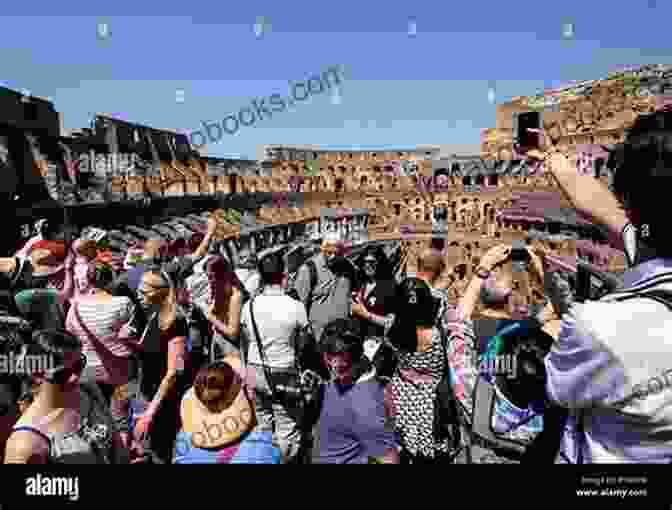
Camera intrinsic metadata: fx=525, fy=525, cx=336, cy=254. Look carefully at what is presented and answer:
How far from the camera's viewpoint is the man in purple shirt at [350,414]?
2.33 m

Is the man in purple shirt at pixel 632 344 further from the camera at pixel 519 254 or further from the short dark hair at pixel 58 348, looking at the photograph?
the short dark hair at pixel 58 348

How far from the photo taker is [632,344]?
1.42 meters

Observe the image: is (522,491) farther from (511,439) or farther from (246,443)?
(246,443)

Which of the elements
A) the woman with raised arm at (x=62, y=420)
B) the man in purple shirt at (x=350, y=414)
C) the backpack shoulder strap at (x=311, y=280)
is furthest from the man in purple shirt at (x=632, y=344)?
the backpack shoulder strap at (x=311, y=280)

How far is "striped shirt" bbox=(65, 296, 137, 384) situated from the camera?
2.97 meters

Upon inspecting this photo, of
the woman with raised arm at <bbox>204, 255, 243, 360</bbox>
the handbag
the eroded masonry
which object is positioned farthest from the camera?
the eroded masonry

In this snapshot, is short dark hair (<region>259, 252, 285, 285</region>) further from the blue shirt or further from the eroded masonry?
the eroded masonry

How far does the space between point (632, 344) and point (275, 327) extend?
2048mm

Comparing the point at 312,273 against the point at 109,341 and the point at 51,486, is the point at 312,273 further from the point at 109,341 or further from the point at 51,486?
the point at 51,486

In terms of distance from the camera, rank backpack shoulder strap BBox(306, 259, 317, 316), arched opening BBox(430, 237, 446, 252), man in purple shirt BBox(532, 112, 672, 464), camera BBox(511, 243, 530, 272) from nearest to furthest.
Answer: man in purple shirt BBox(532, 112, 672, 464)
camera BBox(511, 243, 530, 272)
arched opening BBox(430, 237, 446, 252)
backpack shoulder strap BBox(306, 259, 317, 316)

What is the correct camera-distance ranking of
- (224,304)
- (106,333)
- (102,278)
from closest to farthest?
(106,333)
(102,278)
(224,304)

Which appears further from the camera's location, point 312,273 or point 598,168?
point 598,168
